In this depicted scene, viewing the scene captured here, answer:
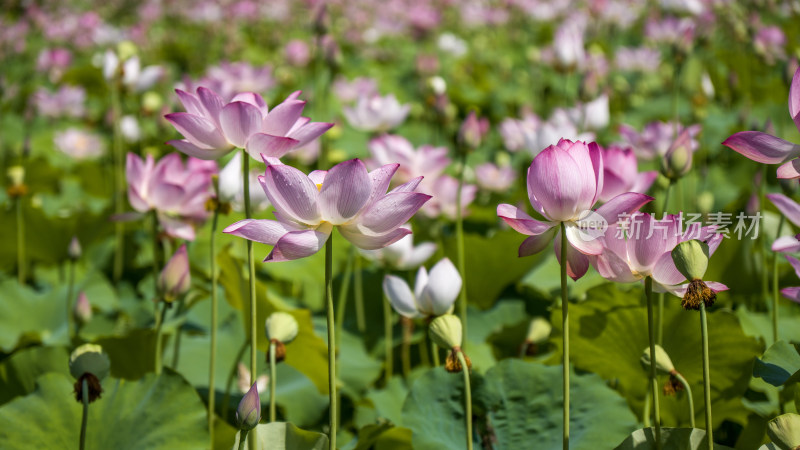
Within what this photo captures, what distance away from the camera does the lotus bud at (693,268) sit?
2.31ft

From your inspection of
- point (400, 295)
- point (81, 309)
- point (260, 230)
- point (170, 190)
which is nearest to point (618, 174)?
point (400, 295)

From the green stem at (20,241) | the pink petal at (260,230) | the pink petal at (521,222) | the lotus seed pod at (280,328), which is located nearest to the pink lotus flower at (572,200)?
the pink petal at (521,222)

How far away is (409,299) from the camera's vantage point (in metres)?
1.02

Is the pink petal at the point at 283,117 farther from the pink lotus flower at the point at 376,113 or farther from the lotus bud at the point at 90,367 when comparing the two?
the pink lotus flower at the point at 376,113

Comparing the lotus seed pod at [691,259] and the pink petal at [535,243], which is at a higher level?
the pink petal at [535,243]

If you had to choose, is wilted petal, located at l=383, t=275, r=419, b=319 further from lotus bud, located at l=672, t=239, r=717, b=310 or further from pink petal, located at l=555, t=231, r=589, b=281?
lotus bud, located at l=672, t=239, r=717, b=310

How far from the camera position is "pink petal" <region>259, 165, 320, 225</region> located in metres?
0.70

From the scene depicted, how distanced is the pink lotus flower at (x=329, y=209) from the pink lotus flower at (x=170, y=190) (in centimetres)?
53

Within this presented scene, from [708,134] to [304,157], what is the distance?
1.54 metres

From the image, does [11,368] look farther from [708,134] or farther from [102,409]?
[708,134]

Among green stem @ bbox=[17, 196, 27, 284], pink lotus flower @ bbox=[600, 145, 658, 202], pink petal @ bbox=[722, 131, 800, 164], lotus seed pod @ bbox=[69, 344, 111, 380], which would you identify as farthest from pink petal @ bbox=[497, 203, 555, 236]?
green stem @ bbox=[17, 196, 27, 284]

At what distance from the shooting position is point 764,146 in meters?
0.75

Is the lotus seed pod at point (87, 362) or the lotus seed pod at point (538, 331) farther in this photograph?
the lotus seed pod at point (538, 331)

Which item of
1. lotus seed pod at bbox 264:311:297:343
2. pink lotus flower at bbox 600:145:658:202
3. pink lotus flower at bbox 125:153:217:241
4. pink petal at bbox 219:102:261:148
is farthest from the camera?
pink lotus flower at bbox 125:153:217:241
